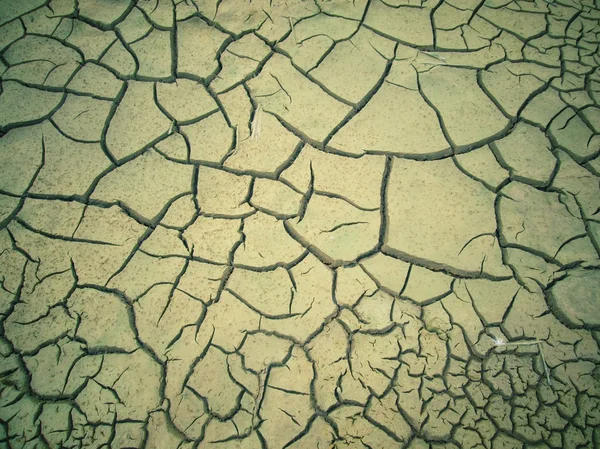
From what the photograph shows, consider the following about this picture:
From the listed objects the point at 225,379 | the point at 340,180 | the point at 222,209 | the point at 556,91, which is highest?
the point at 556,91

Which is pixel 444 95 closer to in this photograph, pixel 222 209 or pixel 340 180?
pixel 340 180

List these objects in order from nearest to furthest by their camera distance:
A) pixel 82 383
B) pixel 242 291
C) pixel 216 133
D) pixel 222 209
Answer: pixel 82 383, pixel 242 291, pixel 222 209, pixel 216 133

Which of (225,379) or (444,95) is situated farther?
(444,95)

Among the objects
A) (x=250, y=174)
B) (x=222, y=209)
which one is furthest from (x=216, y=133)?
(x=222, y=209)

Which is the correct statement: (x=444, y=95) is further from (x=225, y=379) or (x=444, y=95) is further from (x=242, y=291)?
(x=225, y=379)

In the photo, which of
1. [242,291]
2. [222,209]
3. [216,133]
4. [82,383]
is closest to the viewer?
[82,383]

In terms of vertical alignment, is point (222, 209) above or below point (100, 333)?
above
